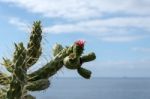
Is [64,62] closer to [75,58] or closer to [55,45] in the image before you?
[75,58]

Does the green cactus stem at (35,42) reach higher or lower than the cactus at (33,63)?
higher

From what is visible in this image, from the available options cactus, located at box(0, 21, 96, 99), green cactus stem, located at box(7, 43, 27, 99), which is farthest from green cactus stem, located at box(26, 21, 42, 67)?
green cactus stem, located at box(7, 43, 27, 99)

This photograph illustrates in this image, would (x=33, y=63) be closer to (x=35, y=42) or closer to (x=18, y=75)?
(x=35, y=42)

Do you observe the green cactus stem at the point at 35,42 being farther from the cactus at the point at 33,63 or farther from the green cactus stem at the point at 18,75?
the green cactus stem at the point at 18,75

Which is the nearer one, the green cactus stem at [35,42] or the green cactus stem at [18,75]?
the green cactus stem at [18,75]

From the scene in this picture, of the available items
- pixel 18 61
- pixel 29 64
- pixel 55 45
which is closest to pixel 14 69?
pixel 18 61

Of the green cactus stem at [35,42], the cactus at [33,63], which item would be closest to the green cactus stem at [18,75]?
the cactus at [33,63]

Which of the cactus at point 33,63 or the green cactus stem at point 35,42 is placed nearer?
the cactus at point 33,63

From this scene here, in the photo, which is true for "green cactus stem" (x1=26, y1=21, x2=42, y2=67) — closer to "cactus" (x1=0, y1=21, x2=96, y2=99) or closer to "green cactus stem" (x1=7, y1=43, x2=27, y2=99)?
"cactus" (x1=0, y1=21, x2=96, y2=99)

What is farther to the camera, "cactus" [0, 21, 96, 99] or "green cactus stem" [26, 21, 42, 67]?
"green cactus stem" [26, 21, 42, 67]

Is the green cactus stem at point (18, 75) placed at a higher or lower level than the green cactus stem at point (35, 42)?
lower
